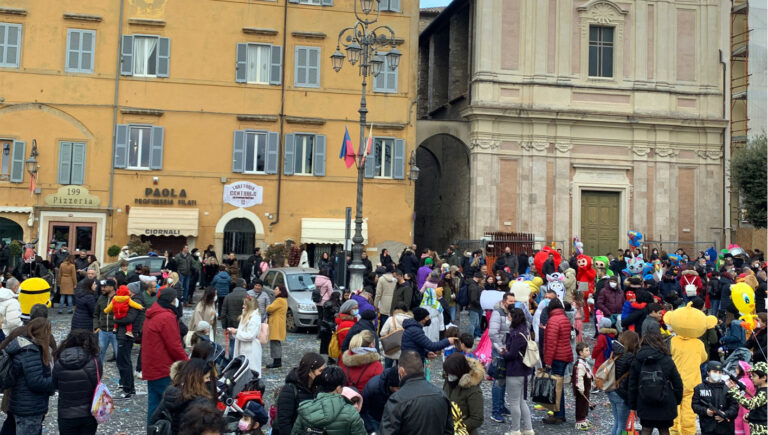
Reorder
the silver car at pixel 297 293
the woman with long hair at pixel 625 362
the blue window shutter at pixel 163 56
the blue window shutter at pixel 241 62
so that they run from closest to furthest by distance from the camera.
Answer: the woman with long hair at pixel 625 362 → the silver car at pixel 297 293 → the blue window shutter at pixel 163 56 → the blue window shutter at pixel 241 62

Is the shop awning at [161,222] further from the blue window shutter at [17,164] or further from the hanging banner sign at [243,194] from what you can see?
the blue window shutter at [17,164]

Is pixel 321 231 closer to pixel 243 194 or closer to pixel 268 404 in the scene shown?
pixel 243 194

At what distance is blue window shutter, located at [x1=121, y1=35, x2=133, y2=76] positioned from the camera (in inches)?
1030

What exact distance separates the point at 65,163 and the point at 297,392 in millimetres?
22449

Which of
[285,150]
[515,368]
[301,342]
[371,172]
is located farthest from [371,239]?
[515,368]

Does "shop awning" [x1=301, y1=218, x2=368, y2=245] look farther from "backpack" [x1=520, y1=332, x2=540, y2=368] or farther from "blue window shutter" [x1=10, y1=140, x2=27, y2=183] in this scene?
"backpack" [x1=520, y1=332, x2=540, y2=368]

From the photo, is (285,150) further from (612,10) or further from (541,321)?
(541,321)

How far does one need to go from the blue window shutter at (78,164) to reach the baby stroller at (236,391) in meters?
21.0

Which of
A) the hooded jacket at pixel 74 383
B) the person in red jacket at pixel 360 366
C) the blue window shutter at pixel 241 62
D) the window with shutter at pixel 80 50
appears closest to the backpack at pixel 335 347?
the person in red jacket at pixel 360 366

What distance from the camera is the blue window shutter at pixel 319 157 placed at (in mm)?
27188

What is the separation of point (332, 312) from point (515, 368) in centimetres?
419

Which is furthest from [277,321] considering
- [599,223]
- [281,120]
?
[599,223]

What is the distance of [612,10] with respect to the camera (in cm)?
2969

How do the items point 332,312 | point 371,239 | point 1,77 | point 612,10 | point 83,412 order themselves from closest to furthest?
point 83,412, point 332,312, point 1,77, point 371,239, point 612,10
